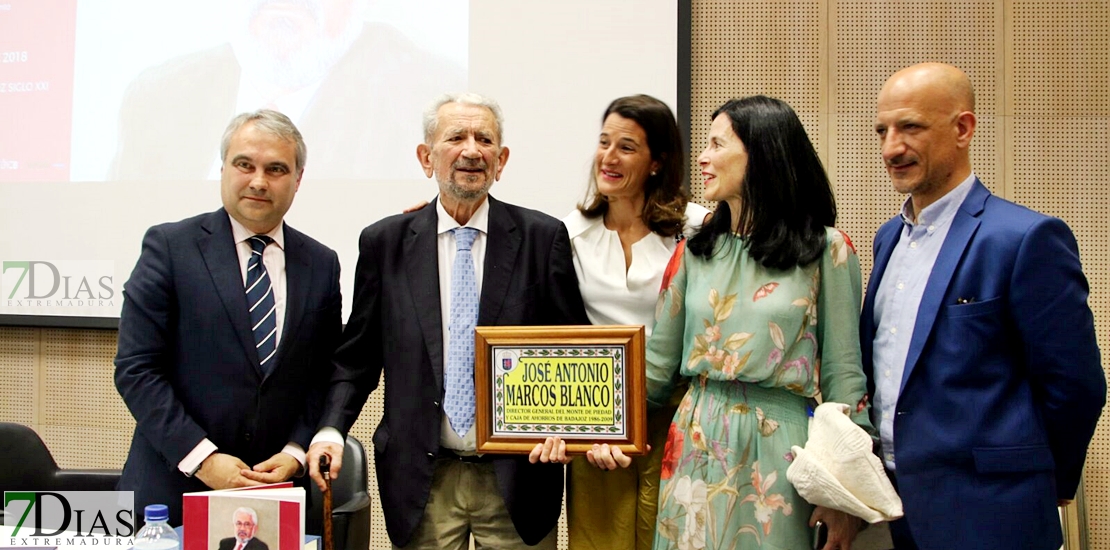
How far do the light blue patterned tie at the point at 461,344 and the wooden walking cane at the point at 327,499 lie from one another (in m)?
0.35

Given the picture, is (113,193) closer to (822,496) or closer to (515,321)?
(515,321)

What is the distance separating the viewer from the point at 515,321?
2420 mm

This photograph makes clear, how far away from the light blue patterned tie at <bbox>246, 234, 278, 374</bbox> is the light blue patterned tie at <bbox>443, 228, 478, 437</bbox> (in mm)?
503

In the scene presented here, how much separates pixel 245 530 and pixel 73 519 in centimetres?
68

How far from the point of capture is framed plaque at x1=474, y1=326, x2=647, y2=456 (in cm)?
221

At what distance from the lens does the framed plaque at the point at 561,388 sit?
2209 mm

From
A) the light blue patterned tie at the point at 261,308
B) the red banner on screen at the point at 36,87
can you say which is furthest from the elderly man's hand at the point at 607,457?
the red banner on screen at the point at 36,87

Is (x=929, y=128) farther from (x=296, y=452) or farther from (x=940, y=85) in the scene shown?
(x=296, y=452)

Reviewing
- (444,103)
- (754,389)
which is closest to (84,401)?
(444,103)

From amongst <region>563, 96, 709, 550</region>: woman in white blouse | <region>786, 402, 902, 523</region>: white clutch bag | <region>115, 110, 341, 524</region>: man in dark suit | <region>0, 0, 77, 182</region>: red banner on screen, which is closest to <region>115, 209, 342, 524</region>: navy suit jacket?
<region>115, 110, 341, 524</region>: man in dark suit

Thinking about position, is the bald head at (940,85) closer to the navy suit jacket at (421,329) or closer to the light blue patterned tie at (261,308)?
the navy suit jacket at (421,329)

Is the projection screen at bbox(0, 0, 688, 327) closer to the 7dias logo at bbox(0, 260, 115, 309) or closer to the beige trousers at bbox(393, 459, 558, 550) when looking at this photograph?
the 7dias logo at bbox(0, 260, 115, 309)

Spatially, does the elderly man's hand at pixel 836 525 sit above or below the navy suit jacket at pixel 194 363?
below

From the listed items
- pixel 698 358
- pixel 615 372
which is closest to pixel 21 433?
pixel 615 372
